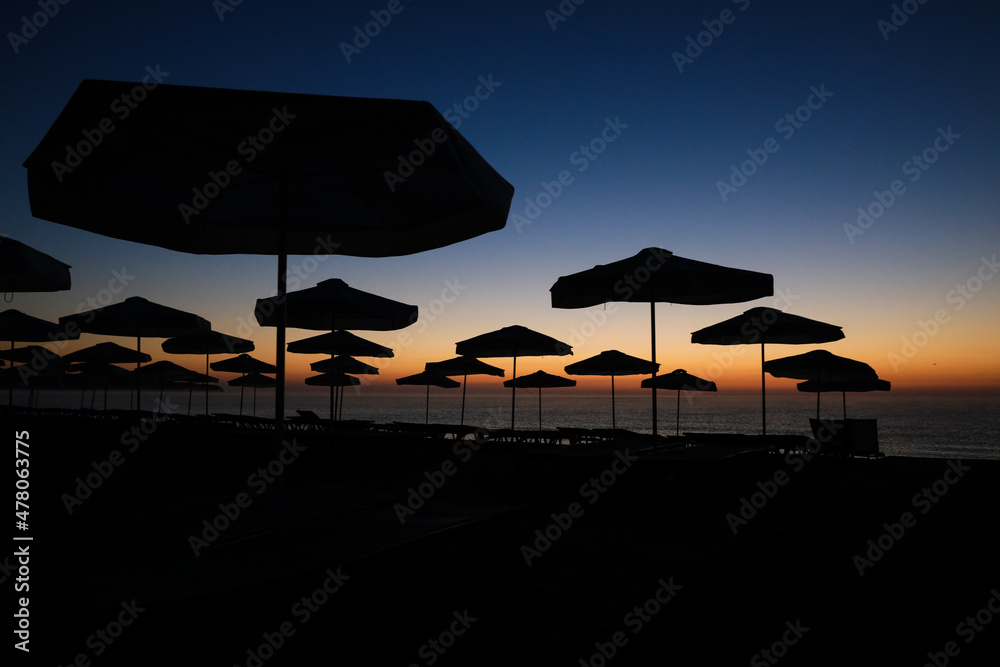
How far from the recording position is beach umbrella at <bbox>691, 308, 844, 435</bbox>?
8523 mm

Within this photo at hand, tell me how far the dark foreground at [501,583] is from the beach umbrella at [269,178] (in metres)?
0.85

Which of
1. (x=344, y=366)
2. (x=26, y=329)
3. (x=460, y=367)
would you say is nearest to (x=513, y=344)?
(x=460, y=367)

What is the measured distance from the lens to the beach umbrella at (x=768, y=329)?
8.52m

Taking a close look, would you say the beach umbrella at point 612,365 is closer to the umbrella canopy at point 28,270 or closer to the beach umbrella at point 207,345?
the beach umbrella at point 207,345

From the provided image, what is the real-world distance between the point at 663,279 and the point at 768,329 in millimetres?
3326

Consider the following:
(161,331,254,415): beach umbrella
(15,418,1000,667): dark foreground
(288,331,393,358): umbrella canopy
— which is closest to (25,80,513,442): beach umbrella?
(15,418,1000,667): dark foreground

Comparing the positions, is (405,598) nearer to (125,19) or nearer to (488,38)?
(125,19)

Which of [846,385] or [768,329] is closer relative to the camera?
[768,329]

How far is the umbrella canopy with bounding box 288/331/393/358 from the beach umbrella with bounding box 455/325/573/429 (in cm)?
211

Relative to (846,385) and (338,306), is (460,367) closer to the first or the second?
(338,306)

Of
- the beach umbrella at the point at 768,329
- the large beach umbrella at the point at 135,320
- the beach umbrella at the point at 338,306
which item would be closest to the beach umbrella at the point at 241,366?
the large beach umbrella at the point at 135,320

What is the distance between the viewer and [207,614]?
182cm

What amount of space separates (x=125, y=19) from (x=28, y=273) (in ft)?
10.3

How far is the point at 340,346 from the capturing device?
37.1 ft
